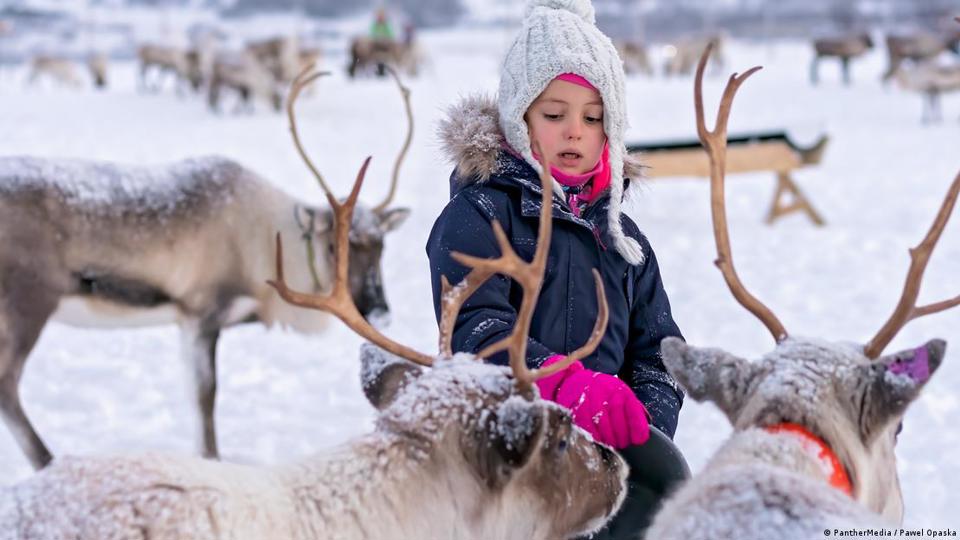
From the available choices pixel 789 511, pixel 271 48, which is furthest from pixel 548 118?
pixel 271 48

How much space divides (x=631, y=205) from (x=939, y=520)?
159 cm

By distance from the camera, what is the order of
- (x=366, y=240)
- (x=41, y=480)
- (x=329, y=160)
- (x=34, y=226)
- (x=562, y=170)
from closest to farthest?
(x=41, y=480) < (x=562, y=170) < (x=34, y=226) < (x=366, y=240) < (x=329, y=160)

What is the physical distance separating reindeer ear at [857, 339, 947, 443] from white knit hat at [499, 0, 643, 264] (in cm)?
73

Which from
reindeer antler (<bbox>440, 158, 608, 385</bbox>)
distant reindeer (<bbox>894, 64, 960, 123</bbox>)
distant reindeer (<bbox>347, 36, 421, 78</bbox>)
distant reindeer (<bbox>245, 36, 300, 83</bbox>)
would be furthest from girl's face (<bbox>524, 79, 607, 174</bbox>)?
distant reindeer (<bbox>347, 36, 421, 78</bbox>)

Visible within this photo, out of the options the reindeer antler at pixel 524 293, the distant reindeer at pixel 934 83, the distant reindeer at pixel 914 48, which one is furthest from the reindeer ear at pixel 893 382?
the distant reindeer at pixel 914 48

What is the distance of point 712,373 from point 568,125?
0.77 meters

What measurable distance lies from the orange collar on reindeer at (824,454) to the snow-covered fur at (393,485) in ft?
1.32

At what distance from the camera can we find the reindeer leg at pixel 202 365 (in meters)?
4.12

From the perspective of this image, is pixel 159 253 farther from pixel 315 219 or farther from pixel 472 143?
pixel 472 143

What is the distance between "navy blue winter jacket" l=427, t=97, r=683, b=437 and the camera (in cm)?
226

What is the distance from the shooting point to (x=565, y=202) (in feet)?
7.60

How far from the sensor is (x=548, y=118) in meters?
2.36

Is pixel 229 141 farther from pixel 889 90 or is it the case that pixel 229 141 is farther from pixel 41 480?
pixel 889 90

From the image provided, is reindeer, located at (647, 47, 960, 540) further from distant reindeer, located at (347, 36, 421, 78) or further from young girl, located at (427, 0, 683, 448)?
distant reindeer, located at (347, 36, 421, 78)
